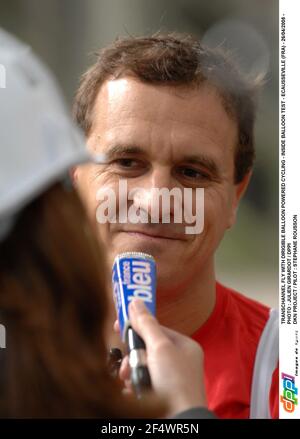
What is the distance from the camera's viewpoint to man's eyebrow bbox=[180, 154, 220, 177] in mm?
1372

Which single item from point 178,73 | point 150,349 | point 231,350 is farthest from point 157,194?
point 150,349

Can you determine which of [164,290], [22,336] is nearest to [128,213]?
[164,290]

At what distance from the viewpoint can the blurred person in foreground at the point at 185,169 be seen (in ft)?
4.42

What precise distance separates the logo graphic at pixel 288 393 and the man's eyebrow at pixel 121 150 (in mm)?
485

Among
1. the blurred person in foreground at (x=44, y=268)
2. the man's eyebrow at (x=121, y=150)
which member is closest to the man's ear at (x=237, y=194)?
the man's eyebrow at (x=121, y=150)

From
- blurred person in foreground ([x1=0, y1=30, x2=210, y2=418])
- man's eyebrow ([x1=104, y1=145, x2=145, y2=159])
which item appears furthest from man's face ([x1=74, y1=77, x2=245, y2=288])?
blurred person in foreground ([x1=0, y1=30, x2=210, y2=418])

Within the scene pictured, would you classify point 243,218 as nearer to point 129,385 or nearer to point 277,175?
point 277,175

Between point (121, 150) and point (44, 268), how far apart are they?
25.8 inches

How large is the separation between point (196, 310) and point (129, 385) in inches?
18.1

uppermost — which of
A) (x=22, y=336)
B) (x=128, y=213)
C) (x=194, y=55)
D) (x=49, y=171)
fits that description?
(x=194, y=55)

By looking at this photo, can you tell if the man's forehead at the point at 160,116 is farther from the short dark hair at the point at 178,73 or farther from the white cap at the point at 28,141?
the white cap at the point at 28,141

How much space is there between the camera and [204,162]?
1.39m

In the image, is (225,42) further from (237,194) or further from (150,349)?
(150,349)

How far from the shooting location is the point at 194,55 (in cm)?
139
